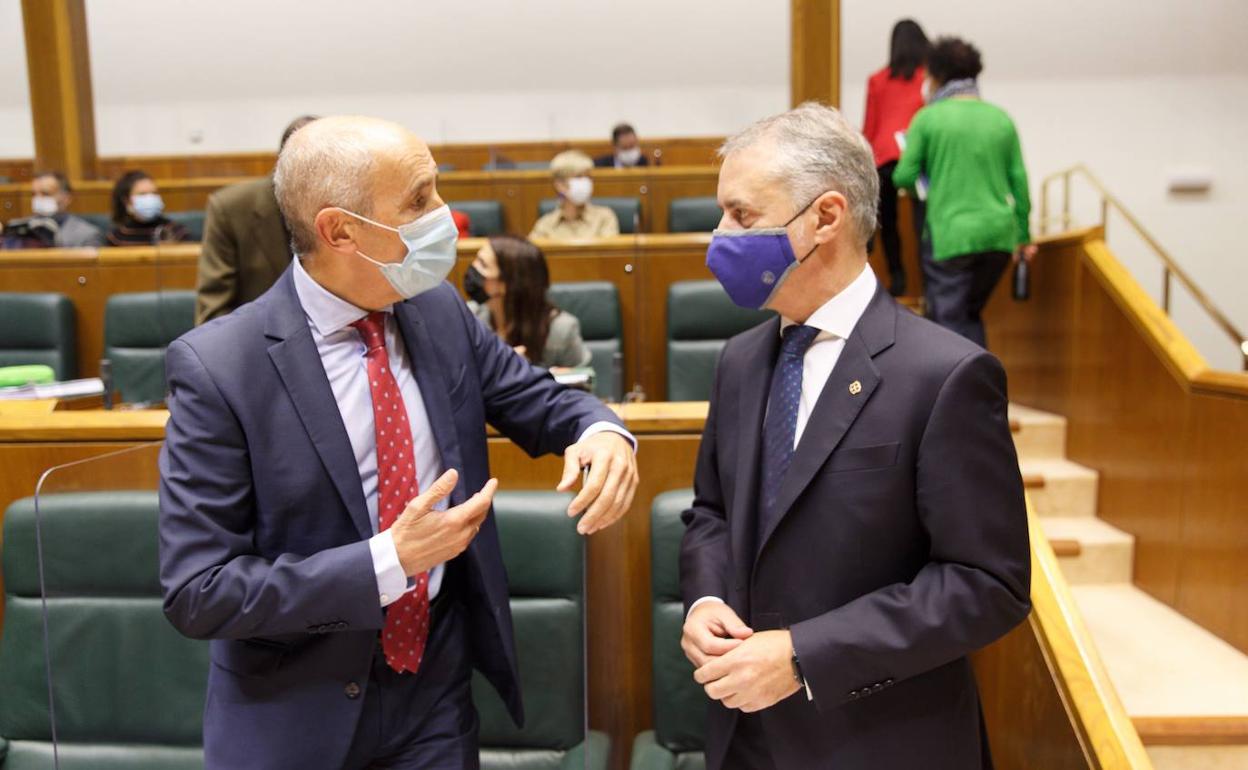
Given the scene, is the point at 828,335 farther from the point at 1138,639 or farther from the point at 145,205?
the point at 145,205

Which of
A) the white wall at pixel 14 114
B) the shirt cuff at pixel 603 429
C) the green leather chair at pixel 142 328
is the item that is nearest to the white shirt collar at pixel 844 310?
the shirt cuff at pixel 603 429

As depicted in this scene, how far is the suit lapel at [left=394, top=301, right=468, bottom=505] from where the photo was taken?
825 mm

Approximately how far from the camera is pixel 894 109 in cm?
286

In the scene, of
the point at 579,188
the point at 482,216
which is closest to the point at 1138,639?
the point at 579,188

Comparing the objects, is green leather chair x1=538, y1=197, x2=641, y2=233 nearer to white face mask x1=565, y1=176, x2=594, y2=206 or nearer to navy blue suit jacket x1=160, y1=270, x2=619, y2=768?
white face mask x1=565, y1=176, x2=594, y2=206

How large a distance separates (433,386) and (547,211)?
9.28 feet

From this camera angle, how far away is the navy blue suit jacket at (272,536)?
0.70 meters

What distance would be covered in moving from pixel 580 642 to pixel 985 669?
1.76ft

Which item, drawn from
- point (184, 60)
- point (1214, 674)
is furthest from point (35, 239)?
point (1214, 674)

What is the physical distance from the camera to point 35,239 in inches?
117

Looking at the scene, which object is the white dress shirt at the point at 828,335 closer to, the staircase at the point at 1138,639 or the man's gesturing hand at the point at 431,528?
the man's gesturing hand at the point at 431,528

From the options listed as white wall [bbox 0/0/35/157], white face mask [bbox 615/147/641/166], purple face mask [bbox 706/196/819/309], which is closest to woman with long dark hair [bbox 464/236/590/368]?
purple face mask [bbox 706/196/819/309]

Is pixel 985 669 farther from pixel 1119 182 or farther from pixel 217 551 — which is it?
pixel 1119 182

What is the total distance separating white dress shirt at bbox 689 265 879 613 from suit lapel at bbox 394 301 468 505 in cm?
24
